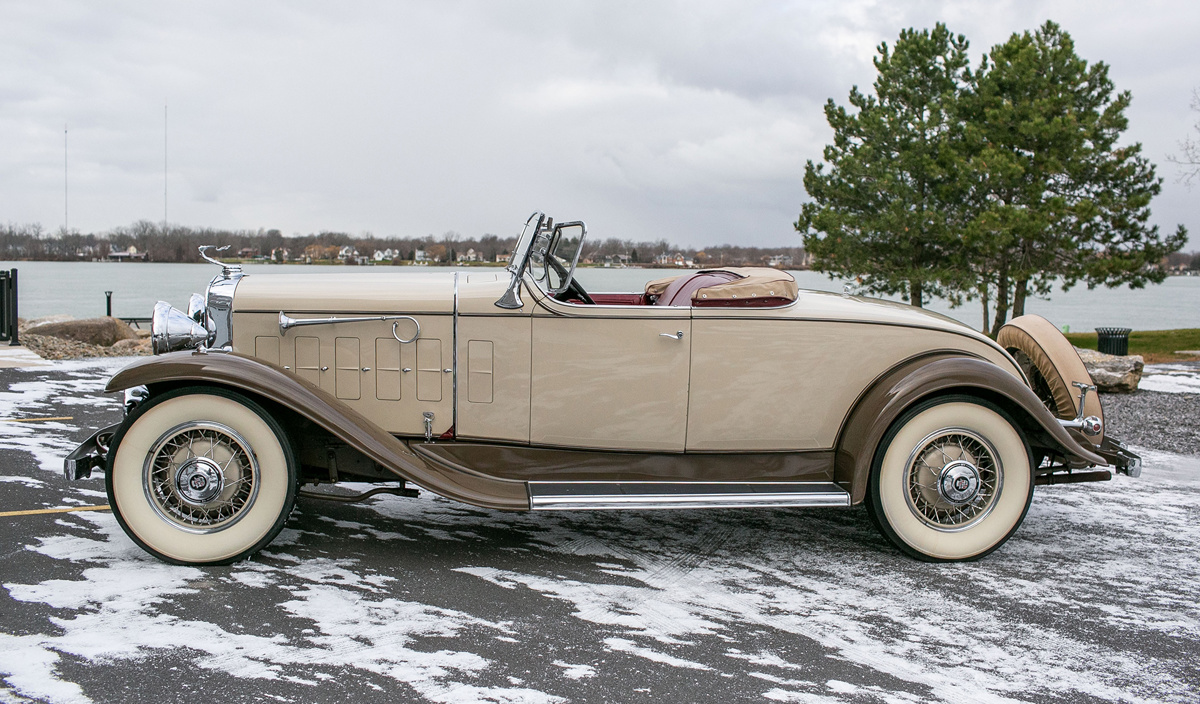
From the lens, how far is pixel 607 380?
4.18m

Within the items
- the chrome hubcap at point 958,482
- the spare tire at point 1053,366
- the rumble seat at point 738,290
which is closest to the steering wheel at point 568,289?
the rumble seat at point 738,290

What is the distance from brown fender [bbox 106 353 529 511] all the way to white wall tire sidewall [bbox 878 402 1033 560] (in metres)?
1.83

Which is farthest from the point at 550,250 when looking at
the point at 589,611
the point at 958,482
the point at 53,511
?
the point at 53,511

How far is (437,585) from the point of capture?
3.71 meters

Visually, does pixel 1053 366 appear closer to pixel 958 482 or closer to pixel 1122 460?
pixel 1122 460

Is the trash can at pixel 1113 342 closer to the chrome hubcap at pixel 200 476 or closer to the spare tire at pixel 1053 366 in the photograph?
the spare tire at pixel 1053 366

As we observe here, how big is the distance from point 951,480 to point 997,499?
1.02ft

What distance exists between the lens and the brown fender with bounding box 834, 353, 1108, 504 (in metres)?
4.12

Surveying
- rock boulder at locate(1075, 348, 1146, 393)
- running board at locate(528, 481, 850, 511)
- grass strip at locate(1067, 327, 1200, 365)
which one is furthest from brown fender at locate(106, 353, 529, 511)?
grass strip at locate(1067, 327, 1200, 365)

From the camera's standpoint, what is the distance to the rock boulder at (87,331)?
58.3 feet

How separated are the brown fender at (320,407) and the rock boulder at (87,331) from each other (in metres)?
16.4

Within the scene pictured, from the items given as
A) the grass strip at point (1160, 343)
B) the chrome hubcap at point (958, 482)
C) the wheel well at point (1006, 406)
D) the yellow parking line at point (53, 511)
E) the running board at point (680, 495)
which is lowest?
the yellow parking line at point (53, 511)

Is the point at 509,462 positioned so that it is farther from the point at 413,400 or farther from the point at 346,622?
the point at 346,622

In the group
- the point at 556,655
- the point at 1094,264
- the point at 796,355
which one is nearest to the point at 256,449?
the point at 556,655
